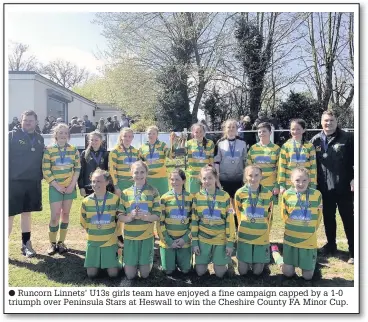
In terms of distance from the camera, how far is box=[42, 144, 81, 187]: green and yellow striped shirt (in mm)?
4551

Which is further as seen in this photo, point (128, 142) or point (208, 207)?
point (128, 142)

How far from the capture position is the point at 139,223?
12.7 feet

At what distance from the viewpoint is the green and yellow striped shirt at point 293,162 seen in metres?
4.47

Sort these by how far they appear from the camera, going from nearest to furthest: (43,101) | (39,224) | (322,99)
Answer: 1. (39,224)
2. (322,99)
3. (43,101)

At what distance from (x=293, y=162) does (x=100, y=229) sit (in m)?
2.51

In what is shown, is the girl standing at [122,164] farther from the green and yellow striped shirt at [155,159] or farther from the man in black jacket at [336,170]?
the man in black jacket at [336,170]

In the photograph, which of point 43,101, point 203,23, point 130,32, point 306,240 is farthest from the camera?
point 43,101

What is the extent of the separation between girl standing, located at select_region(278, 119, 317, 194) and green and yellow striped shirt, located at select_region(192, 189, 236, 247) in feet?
3.30

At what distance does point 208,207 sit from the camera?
12.8ft

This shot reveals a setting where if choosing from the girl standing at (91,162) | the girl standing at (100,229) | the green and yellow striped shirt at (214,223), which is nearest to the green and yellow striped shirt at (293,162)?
the green and yellow striped shirt at (214,223)

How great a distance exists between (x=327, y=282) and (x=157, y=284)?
185cm

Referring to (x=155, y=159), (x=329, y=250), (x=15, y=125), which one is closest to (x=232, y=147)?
(x=155, y=159)
